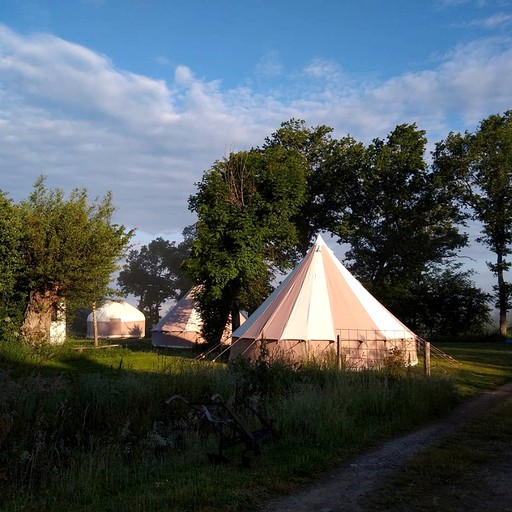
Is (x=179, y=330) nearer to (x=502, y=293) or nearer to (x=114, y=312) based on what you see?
(x=114, y=312)

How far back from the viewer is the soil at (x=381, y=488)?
5.14 metres

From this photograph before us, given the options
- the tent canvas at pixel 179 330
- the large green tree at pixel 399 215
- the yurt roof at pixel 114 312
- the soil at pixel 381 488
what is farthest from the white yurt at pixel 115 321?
the soil at pixel 381 488

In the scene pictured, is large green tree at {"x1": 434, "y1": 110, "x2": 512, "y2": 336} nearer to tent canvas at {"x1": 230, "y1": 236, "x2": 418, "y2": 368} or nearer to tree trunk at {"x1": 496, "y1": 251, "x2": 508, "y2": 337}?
tree trunk at {"x1": 496, "y1": 251, "x2": 508, "y2": 337}

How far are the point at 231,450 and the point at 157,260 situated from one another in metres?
60.8

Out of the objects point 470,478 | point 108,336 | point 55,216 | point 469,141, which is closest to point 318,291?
point 55,216

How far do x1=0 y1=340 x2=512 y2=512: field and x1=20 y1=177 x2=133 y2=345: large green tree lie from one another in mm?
12132

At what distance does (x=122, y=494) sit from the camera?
5.31 meters

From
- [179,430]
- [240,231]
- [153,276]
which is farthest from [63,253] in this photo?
[153,276]

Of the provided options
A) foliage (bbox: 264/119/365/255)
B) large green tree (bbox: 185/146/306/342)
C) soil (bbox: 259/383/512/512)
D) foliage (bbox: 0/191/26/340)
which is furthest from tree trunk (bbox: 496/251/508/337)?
soil (bbox: 259/383/512/512)

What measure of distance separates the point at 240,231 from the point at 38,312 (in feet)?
29.7

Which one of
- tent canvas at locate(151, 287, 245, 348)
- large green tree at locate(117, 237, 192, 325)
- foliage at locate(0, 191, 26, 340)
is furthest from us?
large green tree at locate(117, 237, 192, 325)

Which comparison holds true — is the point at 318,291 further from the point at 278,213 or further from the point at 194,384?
the point at 194,384

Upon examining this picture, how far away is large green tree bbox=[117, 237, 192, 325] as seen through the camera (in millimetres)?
65500

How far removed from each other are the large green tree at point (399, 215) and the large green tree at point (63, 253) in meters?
16.0
